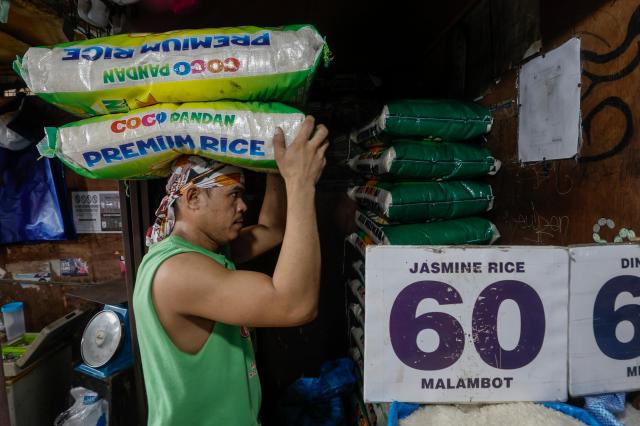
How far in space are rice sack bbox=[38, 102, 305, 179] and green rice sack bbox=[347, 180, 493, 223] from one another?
83 centimetres

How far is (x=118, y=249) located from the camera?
11.3ft

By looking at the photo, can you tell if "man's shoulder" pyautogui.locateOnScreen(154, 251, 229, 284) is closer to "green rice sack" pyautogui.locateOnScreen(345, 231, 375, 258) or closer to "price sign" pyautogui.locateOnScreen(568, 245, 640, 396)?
"price sign" pyautogui.locateOnScreen(568, 245, 640, 396)

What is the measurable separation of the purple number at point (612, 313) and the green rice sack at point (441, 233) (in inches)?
36.4

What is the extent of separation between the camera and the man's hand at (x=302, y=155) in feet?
4.33

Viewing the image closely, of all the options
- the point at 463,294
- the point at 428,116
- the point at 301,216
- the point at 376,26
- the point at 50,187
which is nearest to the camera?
the point at 463,294

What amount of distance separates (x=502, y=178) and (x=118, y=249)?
3.37 m

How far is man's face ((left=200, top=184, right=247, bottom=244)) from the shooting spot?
1.52m

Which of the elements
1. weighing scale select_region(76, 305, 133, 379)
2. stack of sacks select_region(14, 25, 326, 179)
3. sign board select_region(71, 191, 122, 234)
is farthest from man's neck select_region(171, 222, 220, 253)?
sign board select_region(71, 191, 122, 234)

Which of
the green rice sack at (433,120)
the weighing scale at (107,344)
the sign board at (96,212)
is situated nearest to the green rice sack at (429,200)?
the green rice sack at (433,120)

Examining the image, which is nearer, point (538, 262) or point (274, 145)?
point (538, 262)

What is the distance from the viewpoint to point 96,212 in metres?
3.39

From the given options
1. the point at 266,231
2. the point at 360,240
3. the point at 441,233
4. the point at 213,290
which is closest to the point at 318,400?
the point at 360,240

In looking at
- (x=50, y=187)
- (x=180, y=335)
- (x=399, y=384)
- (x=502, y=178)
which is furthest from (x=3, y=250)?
(x=502, y=178)

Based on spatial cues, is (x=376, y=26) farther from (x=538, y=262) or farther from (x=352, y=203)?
(x=538, y=262)
